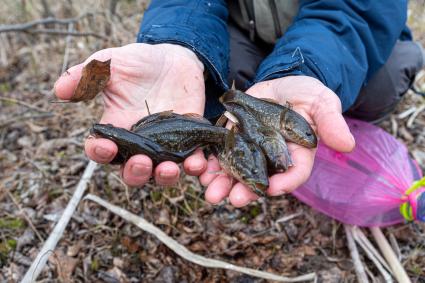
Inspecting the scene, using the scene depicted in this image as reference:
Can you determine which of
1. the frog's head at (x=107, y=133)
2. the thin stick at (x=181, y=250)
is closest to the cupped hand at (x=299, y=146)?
the frog's head at (x=107, y=133)

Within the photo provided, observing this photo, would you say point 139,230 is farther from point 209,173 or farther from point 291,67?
point 291,67

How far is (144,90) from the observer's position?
306 cm

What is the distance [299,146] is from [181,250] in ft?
4.00

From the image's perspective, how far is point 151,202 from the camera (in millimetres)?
3707

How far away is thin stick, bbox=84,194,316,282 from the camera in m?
3.03

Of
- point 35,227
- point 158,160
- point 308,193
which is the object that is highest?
point 158,160

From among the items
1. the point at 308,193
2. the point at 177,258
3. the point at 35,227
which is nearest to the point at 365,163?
the point at 308,193

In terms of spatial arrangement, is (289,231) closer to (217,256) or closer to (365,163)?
(217,256)

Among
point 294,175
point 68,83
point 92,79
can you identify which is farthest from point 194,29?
point 294,175

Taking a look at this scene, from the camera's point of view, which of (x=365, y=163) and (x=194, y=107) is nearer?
(x=194, y=107)

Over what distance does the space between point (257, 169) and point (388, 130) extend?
2.63 metres

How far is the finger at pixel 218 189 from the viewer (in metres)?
2.52

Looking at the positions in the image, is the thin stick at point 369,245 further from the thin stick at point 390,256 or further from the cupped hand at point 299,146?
the cupped hand at point 299,146

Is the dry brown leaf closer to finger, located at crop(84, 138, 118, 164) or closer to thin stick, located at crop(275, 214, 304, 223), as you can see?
finger, located at crop(84, 138, 118, 164)
